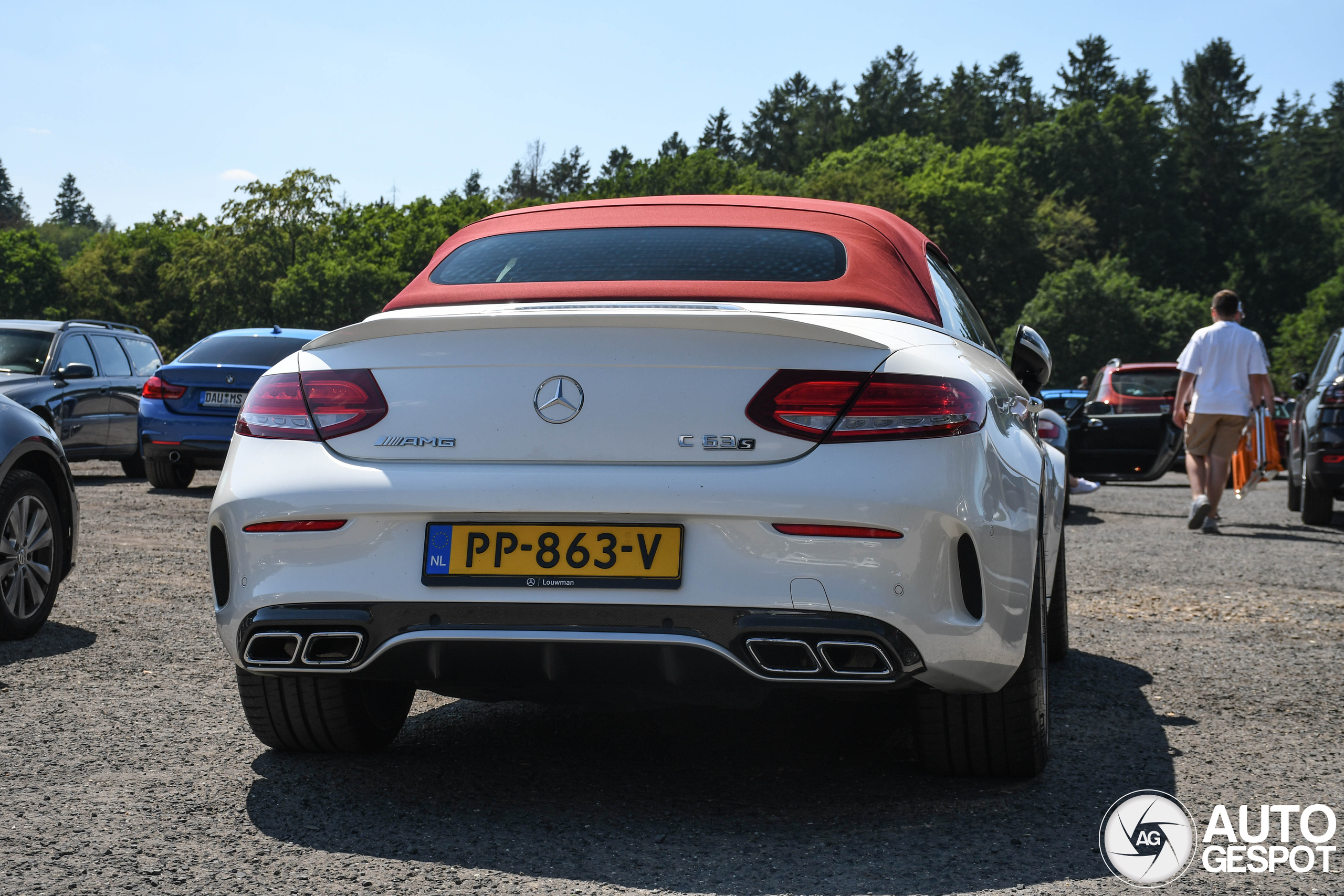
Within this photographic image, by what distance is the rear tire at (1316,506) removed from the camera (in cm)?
1261

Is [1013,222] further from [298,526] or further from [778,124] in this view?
[298,526]

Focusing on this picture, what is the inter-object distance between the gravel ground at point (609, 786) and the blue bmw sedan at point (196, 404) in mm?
7306

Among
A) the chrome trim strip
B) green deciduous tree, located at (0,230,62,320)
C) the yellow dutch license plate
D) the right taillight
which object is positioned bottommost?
the chrome trim strip

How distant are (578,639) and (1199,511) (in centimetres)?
971

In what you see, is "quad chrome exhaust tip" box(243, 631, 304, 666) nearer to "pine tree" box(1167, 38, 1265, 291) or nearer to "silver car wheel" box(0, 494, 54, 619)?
"silver car wheel" box(0, 494, 54, 619)

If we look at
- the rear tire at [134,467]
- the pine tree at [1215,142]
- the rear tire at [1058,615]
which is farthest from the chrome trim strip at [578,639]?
the pine tree at [1215,142]

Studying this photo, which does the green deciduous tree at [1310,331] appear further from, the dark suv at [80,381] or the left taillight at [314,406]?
the left taillight at [314,406]

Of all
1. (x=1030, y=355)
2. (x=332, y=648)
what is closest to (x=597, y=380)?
(x=332, y=648)

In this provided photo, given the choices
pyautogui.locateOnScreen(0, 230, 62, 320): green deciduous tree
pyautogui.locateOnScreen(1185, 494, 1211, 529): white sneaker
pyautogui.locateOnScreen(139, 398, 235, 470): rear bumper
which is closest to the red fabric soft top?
pyautogui.locateOnScreen(1185, 494, 1211, 529): white sneaker

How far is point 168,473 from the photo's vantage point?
13844mm

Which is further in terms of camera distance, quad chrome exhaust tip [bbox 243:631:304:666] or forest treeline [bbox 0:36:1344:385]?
forest treeline [bbox 0:36:1344:385]

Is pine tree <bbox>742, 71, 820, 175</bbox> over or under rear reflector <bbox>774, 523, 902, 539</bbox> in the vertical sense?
over

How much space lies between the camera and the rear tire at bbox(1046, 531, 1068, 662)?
5.36 meters

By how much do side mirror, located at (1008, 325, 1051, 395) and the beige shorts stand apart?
23.6ft
